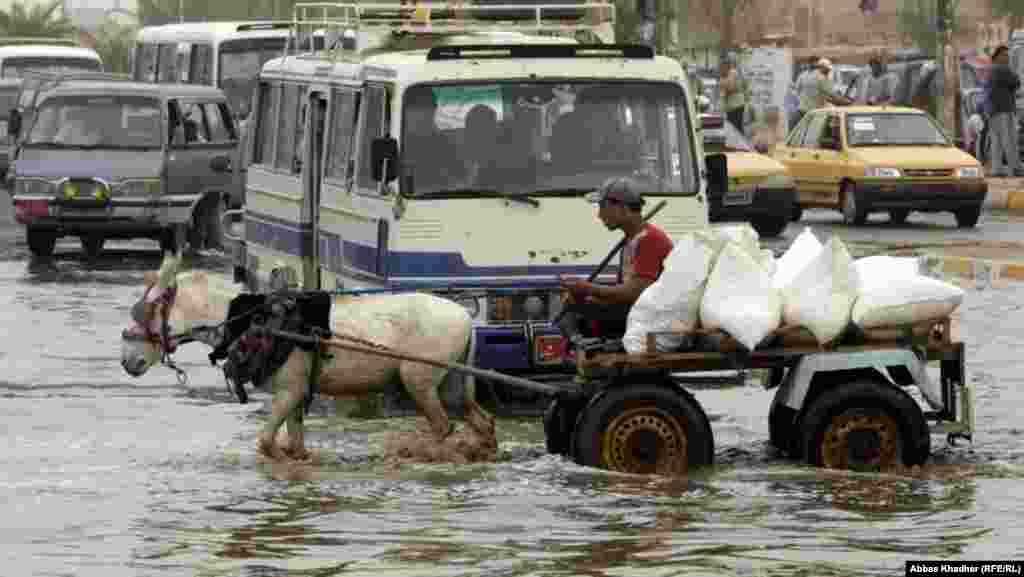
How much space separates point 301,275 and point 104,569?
7178mm

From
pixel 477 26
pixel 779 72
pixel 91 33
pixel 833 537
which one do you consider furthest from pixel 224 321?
pixel 91 33

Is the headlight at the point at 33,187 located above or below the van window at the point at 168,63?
below

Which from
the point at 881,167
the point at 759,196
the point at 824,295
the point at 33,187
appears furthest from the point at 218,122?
the point at 824,295

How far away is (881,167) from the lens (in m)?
32.4

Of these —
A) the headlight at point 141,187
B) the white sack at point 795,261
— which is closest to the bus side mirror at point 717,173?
the white sack at point 795,261

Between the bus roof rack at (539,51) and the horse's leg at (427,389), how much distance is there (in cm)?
261

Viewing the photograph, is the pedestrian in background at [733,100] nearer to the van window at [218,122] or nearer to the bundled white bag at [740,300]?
the van window at [218,122]

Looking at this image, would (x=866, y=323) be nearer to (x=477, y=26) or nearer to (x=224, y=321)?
(x=224, y=321)

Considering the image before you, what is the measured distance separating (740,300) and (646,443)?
80 centimetres

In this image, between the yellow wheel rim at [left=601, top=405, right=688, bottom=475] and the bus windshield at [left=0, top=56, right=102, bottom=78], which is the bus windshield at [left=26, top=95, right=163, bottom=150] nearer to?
the yellow wheel rim at [left=601, top=405, right=688, bottom=475]

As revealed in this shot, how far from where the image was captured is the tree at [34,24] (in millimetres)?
74750

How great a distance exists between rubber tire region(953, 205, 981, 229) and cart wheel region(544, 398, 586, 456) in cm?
1941

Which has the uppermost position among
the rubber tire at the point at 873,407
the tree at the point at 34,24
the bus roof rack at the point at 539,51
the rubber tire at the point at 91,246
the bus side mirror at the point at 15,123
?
the bus roof rack at the point at 539,51

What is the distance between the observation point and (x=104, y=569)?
11062 millimetres
